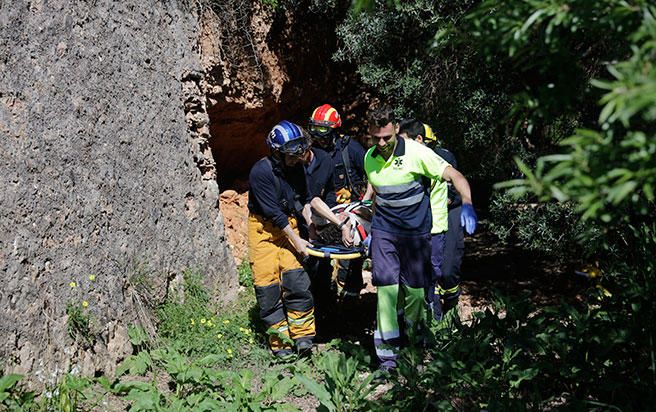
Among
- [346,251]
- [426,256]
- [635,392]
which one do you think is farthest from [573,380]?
[346,251]

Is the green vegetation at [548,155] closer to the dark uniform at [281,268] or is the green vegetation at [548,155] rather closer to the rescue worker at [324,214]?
the dark uniform at [281,268]

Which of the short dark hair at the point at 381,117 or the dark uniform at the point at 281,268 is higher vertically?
the short dark hair at the point at 381,117

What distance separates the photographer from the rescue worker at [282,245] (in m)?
5.21

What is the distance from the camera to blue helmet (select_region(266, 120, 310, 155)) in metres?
5.09

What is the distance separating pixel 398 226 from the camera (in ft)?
15.9

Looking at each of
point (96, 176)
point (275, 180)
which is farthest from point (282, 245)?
point (96, 176)

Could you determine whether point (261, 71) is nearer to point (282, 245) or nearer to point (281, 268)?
point (282, 245)

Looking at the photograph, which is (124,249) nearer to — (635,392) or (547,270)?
(635,392)

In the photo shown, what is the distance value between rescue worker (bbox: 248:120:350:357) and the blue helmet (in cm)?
4

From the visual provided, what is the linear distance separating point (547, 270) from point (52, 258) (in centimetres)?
572

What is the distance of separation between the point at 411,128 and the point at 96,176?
244cm

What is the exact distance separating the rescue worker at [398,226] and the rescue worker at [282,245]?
0.51 m

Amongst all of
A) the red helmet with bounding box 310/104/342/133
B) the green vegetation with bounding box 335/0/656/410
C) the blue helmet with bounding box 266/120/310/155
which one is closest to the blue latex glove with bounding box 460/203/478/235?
the green vegetation with bounding box 335/0/656/410

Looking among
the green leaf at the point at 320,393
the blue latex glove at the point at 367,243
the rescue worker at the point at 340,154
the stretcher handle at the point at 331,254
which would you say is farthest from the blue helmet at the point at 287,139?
the green leaf at the point at 320,393
